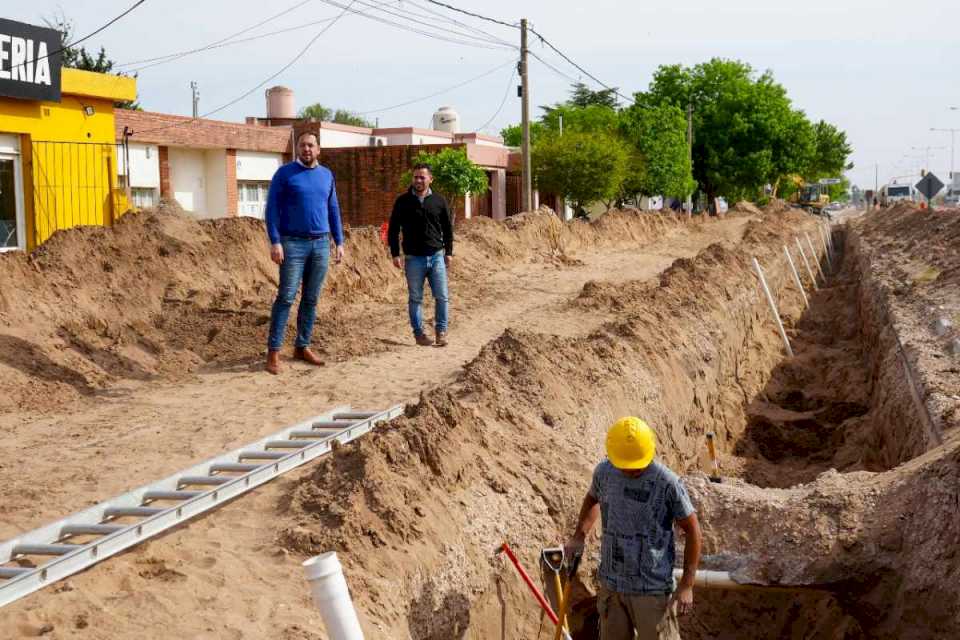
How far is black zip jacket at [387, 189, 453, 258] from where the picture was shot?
31.9 feet

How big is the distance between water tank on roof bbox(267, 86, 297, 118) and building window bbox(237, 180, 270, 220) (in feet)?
30.8

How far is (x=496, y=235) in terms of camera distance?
21172mm

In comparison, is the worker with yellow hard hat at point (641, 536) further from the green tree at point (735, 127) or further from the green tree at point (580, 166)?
the green tree at point (735, 127)

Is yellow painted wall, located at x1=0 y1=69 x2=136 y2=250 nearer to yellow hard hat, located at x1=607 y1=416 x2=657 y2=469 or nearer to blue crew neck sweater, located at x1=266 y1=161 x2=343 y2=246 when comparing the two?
blue crew neck sweater, located at x1=266 y1=161 x2=343 y2=246

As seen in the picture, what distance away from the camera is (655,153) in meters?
45.6

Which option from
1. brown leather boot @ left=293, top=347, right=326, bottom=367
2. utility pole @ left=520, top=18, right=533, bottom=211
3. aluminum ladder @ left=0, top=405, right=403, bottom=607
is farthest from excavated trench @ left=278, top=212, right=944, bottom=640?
utility pole @ left=520, top=18, right=533, bottom=211

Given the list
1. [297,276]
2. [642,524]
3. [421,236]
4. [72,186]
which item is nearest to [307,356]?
[297,276]

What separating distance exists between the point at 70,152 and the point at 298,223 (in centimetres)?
1052

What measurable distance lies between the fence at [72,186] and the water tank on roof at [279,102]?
2377cm

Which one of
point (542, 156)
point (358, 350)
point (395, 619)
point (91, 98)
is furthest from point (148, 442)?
point (542, 156)

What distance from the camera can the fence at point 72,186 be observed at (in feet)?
55.2

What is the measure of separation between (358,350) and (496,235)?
1124 centimetres

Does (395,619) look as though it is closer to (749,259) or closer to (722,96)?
(749,259)

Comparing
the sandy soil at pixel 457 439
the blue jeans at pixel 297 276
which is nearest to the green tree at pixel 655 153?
the sandy soil at pixel 457 439
